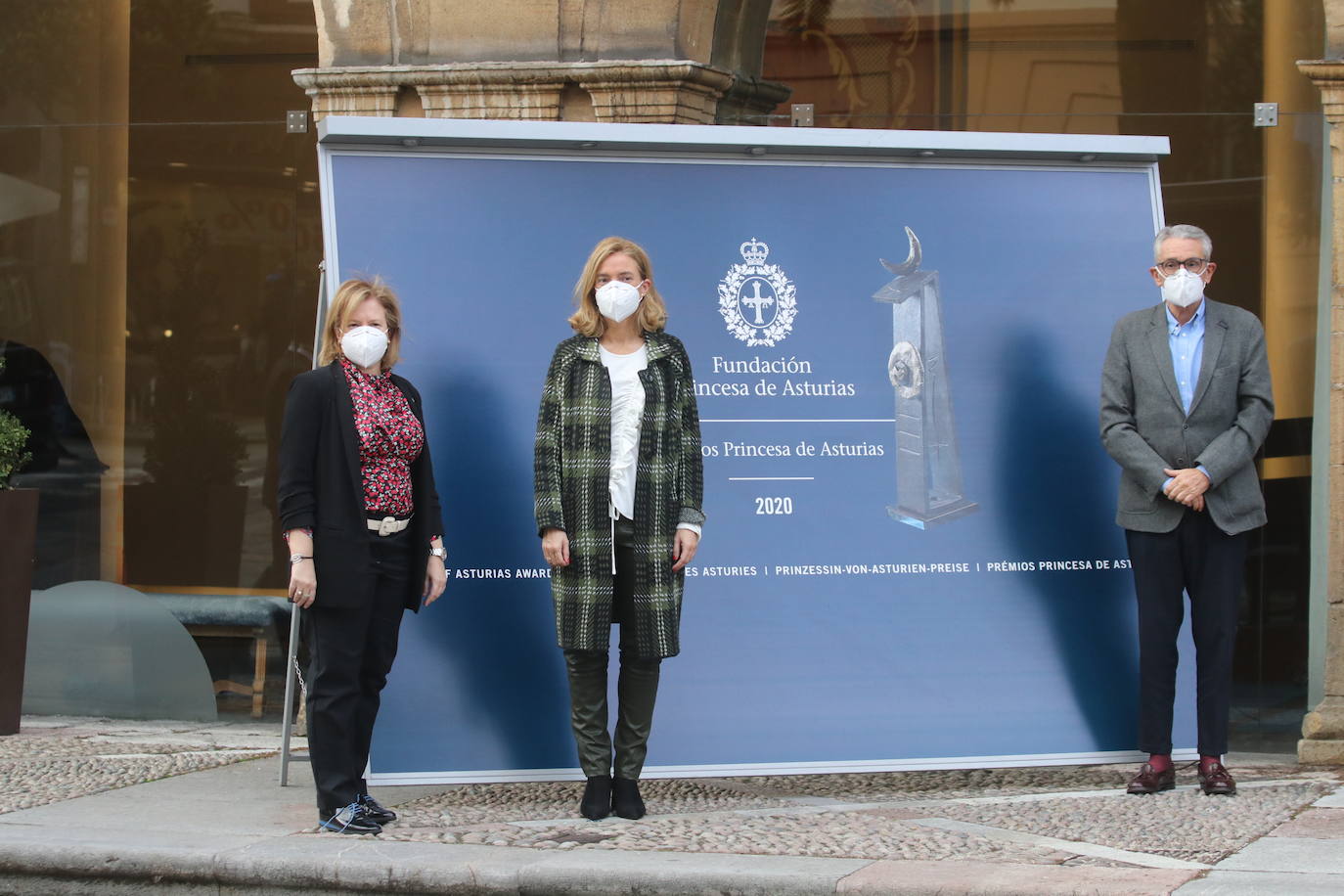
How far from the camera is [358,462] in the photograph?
16.6 ft

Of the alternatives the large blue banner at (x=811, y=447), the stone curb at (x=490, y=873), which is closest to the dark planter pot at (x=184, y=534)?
the large blue banner at (x=811, y=447)

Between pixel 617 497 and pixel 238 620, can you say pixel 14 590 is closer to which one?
pixel 238 620

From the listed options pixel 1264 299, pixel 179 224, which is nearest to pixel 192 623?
pixel 179 224

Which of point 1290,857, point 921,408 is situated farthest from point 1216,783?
point 921,408

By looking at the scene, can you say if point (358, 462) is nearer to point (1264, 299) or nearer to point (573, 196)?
point (573, 196)

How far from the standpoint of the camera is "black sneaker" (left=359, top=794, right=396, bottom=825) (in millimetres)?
5152

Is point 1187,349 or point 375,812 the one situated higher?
point 1187,349

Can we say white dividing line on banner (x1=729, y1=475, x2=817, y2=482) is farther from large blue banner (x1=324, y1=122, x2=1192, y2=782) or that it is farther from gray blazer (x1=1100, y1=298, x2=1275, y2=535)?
gray blazer (x1=1100, y1=298, x2=1275, y2=535)

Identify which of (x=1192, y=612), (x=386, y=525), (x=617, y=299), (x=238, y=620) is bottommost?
(x=238, y=620)

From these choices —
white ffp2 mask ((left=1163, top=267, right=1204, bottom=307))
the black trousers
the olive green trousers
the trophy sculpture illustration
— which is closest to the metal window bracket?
white ffp2 mask ((left=1163, top=267, right=1204, bottom=307))

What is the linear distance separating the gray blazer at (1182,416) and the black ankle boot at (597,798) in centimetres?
189

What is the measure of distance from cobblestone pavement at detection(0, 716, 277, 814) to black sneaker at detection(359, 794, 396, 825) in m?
1.24

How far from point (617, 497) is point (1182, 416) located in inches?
73.5

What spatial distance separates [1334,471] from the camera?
262 inches
